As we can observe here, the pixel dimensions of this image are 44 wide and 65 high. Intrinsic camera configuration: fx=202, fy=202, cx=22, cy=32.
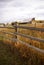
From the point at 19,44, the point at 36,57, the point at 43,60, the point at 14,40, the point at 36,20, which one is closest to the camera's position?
the point at 43,60

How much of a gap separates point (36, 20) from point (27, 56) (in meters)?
11.0

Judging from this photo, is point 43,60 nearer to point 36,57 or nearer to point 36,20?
point 36,57

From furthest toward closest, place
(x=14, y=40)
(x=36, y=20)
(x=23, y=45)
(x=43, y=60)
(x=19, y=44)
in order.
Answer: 1. (x=36, y=20)
2. (x=14, y=40)
3. (x=19, y=44)
4. (x=23, y=45)
5. (x=43, y=60)

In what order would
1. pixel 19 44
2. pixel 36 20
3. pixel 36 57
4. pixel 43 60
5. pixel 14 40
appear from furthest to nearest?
pixel 36 20
pixel 14 40
pixel 19 44
pixel 36 57
pixel 43 60

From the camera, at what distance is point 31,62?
6.86 metres

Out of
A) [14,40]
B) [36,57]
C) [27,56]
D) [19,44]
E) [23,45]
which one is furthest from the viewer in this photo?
[14,40]

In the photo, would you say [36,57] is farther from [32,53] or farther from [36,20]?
[36,20]

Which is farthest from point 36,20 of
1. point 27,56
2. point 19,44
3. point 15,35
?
point 27,56

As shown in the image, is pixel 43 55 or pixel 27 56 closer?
pixel 43 55

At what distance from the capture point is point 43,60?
6.65 meters

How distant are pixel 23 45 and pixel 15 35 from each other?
2.36 m

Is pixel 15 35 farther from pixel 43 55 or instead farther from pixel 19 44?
pixel 43 55

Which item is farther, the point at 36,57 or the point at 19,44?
the point at 19,44

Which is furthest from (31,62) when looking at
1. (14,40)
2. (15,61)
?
(14,40)
